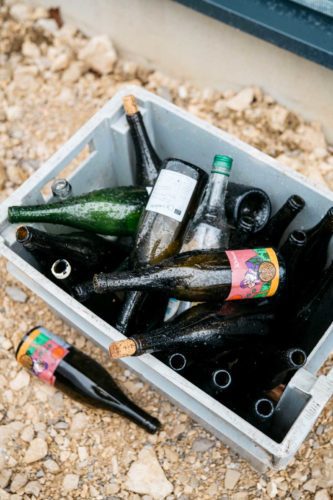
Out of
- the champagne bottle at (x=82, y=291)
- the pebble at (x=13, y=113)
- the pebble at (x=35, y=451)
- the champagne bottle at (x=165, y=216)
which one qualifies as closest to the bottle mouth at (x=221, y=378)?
the champagne bottle at (x=165, y=216)

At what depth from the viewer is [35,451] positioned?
1652 millimetres

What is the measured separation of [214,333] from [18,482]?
780 millimetres

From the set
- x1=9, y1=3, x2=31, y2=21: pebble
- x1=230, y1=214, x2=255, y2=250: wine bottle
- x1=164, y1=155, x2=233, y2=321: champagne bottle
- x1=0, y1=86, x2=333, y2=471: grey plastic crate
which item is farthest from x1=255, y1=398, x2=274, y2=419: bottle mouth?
x1=9, y1=3, x2=31, y2=21: pebble

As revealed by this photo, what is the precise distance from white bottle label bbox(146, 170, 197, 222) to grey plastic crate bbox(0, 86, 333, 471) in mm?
217

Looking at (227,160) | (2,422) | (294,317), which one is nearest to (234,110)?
(227,160)

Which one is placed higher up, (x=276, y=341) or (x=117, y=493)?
(x=276, y=341)

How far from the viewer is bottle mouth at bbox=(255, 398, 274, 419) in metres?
1.25

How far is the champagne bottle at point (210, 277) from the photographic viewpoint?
1.27 meters

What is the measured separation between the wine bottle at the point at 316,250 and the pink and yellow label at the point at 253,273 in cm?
22

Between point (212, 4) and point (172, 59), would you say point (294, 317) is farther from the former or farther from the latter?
point (172, 59)

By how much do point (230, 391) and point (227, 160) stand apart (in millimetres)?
603

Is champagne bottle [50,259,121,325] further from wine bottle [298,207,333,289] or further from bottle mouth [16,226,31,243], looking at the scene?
wine bottle [298,207,333,289]

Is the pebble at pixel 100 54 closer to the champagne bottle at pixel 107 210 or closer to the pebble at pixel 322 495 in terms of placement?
the champagne bottle at pixel 107 210

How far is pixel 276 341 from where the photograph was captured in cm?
146
